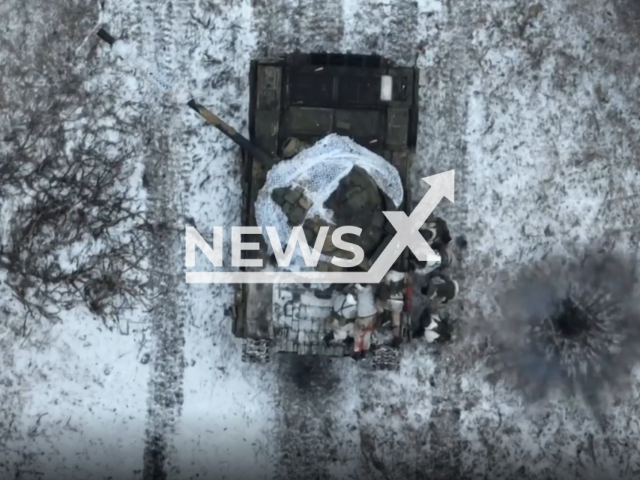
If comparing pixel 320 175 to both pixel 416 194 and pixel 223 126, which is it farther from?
pixel 416 194

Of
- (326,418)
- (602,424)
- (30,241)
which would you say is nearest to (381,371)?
(326,418)

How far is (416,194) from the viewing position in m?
5.93

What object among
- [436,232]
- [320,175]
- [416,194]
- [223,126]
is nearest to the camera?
[320,175]

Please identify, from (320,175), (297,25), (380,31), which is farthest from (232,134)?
(380,31)

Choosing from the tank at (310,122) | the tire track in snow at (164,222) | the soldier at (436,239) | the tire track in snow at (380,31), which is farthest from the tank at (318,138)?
the tire track in snow at (164,222)

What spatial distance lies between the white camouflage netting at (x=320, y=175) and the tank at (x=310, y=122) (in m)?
0.08

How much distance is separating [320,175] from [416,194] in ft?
4.03

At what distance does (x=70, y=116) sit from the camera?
5957 mm

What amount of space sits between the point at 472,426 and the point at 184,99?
3.95 m

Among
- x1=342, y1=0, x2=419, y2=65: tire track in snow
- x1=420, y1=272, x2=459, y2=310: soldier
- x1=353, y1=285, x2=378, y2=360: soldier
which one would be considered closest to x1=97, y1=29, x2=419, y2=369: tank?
x1=353, y1=285, x2=378, y2=360: soldier

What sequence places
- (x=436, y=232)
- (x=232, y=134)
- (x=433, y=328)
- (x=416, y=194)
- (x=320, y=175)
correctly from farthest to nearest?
1. (x=416, y=194)
2. (x=433, y=328)
3. (x=436, y=232)
4. (x=232, y=134)
5. (x=320, y=175)

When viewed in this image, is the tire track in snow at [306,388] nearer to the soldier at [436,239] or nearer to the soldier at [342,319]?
the soldier at [342,319]

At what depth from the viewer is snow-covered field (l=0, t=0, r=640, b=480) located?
5.96m

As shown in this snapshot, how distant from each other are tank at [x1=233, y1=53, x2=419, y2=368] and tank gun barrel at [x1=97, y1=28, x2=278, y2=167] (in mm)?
34
